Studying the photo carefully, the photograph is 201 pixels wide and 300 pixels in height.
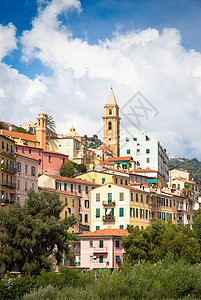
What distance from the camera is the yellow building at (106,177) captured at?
4584 inches

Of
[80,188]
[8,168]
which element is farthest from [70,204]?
[8,168]

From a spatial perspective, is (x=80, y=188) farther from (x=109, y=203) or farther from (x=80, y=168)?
(x=80, y=168)

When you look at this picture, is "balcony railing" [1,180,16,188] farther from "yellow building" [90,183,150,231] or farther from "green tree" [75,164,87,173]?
"green tree" [75,164,87,173]

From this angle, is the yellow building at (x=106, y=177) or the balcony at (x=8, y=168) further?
the yellow building at (x=106, y=177)

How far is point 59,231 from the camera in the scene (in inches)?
2763

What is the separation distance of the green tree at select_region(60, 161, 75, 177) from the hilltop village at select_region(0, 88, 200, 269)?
7.65 feet

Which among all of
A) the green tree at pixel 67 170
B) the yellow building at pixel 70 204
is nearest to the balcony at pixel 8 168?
the yellow building at pixel 70 204

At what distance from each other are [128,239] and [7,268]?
2224cm

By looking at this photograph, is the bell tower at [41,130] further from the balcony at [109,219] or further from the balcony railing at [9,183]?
the balcony railing at [9,183]

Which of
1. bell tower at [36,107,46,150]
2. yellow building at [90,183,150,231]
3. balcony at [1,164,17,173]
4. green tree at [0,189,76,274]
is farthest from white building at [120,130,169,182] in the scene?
green tree at [0,189,76,274]

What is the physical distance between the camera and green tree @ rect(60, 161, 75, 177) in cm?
12825

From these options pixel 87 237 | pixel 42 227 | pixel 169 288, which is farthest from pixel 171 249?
pixel 169 288

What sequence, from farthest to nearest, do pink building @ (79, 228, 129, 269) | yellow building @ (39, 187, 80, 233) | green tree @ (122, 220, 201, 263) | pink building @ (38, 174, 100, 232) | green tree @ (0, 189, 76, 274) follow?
pink building @ (38, 174, 100, 232)
yellow building @ (39, 187, 80, 233)
pink building @ (79, 228, 129, 269)
green tree @ (122, 220, 201, 263)
green tree @ (0, 189, 76, 274)

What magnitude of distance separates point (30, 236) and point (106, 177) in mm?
51461
